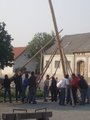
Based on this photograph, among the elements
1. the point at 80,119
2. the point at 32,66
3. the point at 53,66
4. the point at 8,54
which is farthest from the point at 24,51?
the point at 80,119

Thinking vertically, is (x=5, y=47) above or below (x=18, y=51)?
below

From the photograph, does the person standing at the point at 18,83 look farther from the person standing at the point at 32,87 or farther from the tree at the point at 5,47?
the tree at the point at 5,47

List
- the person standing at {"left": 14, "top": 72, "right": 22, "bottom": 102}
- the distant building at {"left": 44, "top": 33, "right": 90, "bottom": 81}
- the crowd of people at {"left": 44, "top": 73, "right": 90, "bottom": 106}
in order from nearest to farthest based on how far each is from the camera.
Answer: the crowd of people at {"left": 44, "top": 73, "right": 90, "bottom": 106} < the person standing at {"left": 14, "top": 72, "right": 22, "bottom": 102} < the distant building at {"left": 44, "top": 33, "right": 90, "bottom": 81}

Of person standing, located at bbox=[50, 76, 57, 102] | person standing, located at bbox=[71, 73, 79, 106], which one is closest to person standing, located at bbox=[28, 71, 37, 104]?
person standing, located at bbox=[50, 76, 57, 102]

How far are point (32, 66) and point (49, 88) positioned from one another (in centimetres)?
5667

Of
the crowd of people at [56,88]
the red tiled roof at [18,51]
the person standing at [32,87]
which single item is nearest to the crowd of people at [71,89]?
the crowd of people at [56,88]

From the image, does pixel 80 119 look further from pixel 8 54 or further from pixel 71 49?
pixel 71 49

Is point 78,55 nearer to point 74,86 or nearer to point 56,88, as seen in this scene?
point 56,88

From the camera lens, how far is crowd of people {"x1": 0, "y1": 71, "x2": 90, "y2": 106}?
22188 millimetres

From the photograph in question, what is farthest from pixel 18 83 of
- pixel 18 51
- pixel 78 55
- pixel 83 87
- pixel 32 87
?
pixel 18 51

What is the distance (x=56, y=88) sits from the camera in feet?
78.2

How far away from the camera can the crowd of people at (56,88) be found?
22.2m

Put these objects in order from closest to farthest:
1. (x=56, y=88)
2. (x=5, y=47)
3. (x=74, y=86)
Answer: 1. (x=74, y=86)
2. (x=56, y=88)
3. (x=5, y=47)

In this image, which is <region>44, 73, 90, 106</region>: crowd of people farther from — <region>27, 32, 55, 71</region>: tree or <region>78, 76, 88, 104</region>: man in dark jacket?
<region>27, 32, 55, 71</region>: tree
